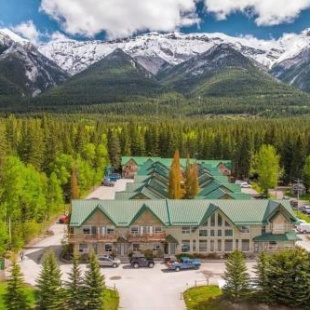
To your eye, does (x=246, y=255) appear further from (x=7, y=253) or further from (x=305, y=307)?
(x=7, y=253)

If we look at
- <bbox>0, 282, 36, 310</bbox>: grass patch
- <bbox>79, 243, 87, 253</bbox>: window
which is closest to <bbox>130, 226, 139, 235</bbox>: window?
<bbox>79, 243, 87, 253</bbox>: window

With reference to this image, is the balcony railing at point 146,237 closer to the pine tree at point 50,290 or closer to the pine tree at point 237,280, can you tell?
the pine tree at point 237,280

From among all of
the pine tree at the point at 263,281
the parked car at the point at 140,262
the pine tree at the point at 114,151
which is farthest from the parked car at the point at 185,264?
the pine tree at the point at 114,151

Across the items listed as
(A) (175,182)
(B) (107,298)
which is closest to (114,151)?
(A) (175,182)

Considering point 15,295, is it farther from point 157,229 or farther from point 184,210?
point 184,210

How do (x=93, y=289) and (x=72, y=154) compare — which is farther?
(x=72, y=154)

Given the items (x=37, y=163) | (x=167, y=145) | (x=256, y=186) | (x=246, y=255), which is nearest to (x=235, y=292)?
(x=246, y=255)

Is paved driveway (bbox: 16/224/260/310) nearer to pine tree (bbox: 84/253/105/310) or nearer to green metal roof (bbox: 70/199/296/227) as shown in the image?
pine tree (bbox: 84/253/105/310)

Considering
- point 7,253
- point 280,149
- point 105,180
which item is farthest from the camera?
point 280,149
